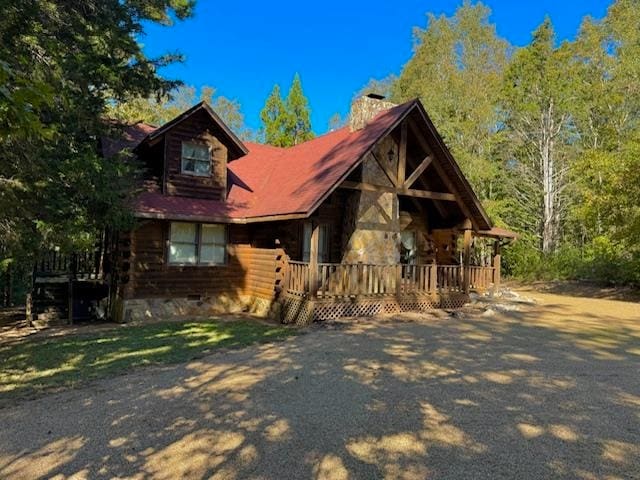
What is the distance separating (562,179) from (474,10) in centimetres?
1610

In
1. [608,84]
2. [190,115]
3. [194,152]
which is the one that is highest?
[608,84]

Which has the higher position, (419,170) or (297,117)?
(297,117)

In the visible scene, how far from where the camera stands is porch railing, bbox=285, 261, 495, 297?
1280 centimetres

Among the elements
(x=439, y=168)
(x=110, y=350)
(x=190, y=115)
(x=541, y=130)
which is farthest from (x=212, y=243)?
(x=541, y=130)

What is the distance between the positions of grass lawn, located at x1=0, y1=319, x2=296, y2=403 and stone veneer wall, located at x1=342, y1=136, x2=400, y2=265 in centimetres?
378

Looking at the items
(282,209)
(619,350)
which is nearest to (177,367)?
(282,209)

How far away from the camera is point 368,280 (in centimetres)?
1361

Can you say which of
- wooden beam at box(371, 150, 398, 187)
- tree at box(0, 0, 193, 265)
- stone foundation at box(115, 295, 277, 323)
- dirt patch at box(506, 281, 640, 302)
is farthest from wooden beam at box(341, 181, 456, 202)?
dirt patch at box(506, 281, 640, 302)

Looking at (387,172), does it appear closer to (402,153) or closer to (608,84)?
(402,153)

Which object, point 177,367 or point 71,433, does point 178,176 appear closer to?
point 177,367

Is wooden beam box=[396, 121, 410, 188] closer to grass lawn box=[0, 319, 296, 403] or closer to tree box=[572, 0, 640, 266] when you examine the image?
grass lawn box=[0, 319, 296, 403]

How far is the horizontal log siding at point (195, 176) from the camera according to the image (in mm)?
14266

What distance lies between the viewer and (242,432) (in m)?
5.05

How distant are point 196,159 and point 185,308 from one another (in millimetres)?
4604
